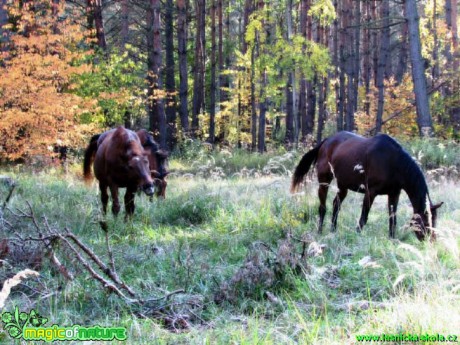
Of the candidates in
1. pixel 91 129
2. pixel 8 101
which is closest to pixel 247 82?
pixel 91 129

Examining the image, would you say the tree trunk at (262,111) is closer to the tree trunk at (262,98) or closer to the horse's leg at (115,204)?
the tree trunk at (262,98)

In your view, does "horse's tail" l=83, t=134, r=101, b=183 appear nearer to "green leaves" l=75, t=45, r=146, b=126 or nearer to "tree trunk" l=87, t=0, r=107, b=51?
"green leaves" l=75, t=45, r=146, b=126

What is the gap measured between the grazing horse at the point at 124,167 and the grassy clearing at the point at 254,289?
16.2 inches

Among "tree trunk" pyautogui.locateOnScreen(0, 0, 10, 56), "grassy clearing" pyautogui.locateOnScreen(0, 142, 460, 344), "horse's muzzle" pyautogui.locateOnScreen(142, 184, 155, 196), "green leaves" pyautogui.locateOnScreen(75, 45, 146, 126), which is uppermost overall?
"tree trunk" pyautogui.locateOnScreen(0, 0, 10, 56)

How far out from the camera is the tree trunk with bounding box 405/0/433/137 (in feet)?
52.2

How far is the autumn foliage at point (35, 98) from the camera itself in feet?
42.9

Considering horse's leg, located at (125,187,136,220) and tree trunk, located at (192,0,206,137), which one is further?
tree trunk, located at (192,0,206,137)

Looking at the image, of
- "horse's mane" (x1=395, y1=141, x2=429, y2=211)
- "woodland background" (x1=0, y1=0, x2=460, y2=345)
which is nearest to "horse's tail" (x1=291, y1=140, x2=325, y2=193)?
"woodland background" (x1=0, y1=0, x2=460, y2=345)

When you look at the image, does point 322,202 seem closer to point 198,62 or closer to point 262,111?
point 262,111

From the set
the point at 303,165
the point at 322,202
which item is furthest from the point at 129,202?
the point at 322,202

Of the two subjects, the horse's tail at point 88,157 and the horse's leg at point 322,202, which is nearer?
the horse's leg at point 322,202

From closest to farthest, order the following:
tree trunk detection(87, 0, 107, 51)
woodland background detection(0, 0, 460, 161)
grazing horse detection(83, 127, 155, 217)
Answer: grazing horse detection(83, 127, 155, 217) < woodland background detection(0, 0, 460, 161) < tree trunk detection(87, 0, 107, 51)

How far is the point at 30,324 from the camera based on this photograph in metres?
3.24
